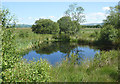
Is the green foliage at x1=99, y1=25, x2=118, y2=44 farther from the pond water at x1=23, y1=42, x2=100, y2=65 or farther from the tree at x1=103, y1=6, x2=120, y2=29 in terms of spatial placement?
the pond water at x1=23, y1=42, x2=100, y2=65

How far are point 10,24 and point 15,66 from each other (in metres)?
1.50

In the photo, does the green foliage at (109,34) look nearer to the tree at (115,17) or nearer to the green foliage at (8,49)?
the tree at (115,17)

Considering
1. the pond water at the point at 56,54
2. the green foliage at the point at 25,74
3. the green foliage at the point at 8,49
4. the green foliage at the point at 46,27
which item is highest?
the green foliage at the point at 46,27

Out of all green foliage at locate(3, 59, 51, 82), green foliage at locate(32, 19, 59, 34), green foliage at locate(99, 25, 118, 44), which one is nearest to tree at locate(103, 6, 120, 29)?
green foliage at locate(99, 25, 118, 44)

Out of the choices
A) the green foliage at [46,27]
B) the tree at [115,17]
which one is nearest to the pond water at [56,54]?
the tree at [115,17]

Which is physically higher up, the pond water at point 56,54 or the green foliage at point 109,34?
the green foliage at point 109,34

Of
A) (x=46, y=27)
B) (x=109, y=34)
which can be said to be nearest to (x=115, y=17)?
(x=109, y=34)

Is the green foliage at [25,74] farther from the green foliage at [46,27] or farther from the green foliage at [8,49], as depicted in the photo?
the green foliage at [46,27]

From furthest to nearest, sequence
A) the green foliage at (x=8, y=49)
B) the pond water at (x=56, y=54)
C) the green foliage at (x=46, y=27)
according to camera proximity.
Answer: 1. the green foliage at (x=46, y=27)
2. the pond water at (x=56, y=54)
3. the green foliage at (x=8, y=49)

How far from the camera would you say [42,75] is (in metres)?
3.49

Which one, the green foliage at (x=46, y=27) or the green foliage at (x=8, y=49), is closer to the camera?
the green foliage at (x=8, y=49)

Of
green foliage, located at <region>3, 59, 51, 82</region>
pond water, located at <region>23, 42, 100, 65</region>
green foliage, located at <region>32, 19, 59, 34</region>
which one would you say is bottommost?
pond water, located at <region>23, 42, 100, 65</region>

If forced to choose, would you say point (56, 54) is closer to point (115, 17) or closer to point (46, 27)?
point (115, 17)

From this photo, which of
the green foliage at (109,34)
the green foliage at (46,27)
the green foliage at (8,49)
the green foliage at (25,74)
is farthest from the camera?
the green foliage at (46,27)
